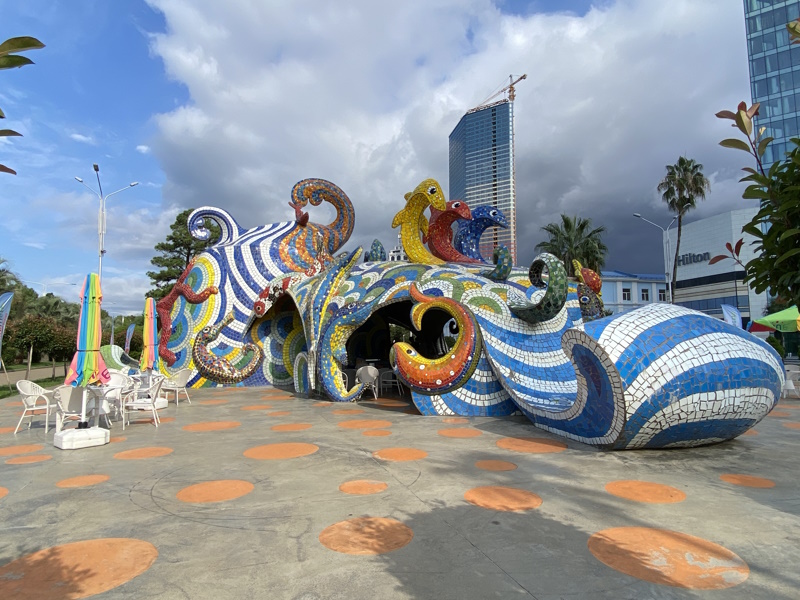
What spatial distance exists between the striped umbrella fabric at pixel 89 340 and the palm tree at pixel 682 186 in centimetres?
2822

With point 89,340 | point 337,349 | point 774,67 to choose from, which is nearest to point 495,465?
point 89,340

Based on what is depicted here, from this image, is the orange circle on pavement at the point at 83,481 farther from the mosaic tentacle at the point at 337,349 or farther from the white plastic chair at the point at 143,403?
the mosaic tentacle at the point at 337,349

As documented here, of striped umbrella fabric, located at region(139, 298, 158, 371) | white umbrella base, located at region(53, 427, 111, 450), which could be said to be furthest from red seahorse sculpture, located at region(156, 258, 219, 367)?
white umbrella base, located at region(53, 427, 111, 450)

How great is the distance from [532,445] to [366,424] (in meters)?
3.09

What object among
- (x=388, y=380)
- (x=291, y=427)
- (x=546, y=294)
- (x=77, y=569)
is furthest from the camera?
(x=388, y=380)

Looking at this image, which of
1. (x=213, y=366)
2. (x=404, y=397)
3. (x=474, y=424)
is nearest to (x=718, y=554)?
(x=474, y=424)

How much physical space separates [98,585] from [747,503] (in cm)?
527

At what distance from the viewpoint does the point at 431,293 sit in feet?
33.6

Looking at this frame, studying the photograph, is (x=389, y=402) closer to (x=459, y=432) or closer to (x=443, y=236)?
(x=459, y=432)

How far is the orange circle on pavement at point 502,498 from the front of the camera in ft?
14.4

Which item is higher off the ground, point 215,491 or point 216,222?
point 216,222

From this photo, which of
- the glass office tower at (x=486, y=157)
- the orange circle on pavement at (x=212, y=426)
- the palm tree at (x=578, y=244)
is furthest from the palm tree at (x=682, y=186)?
the orange circle on pavement at (x=212, y=426)

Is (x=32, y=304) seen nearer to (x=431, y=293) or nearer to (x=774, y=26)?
(x=431, y=293)

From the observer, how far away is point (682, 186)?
27.6 meters
